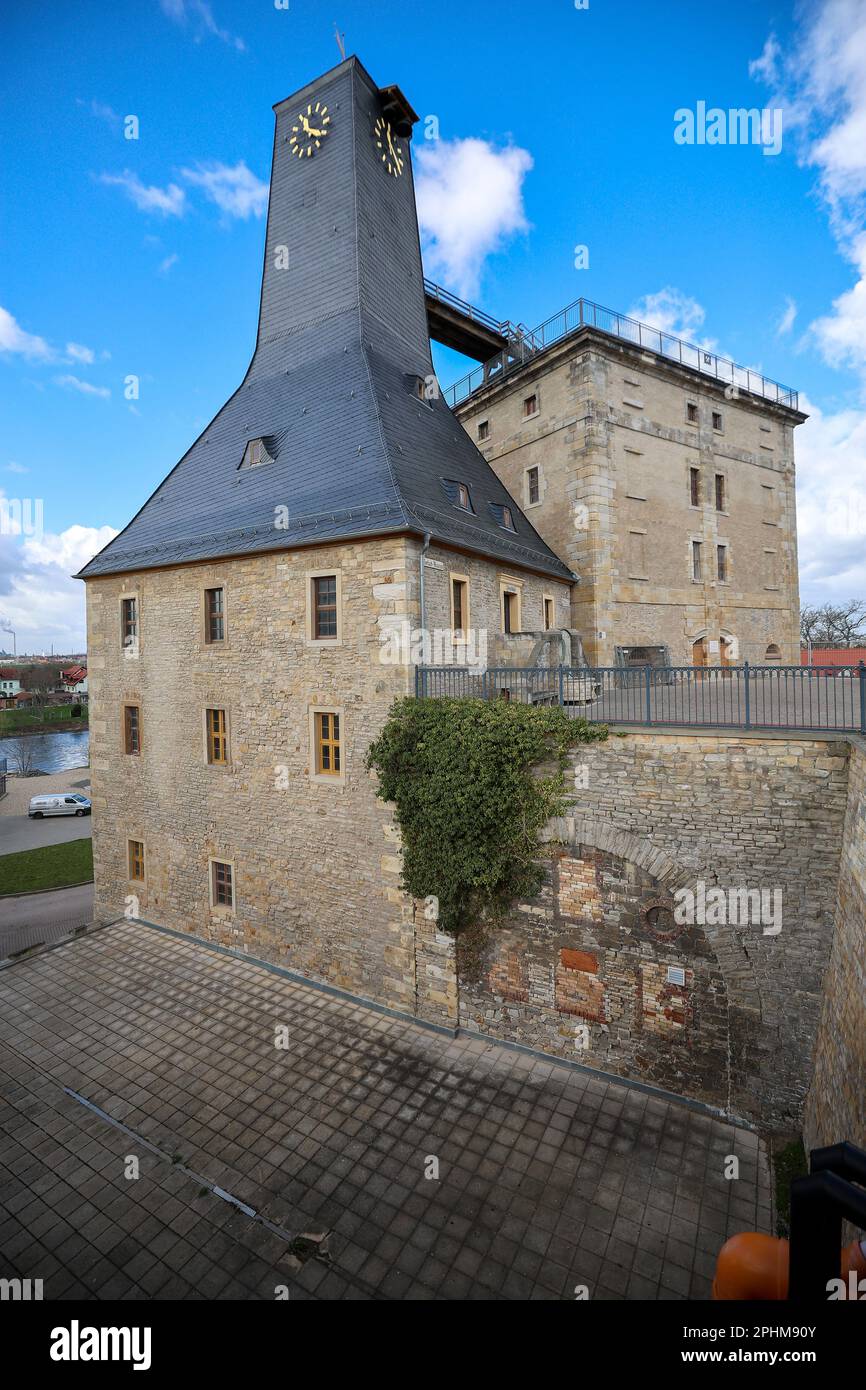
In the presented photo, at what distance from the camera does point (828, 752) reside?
8289 millimetres

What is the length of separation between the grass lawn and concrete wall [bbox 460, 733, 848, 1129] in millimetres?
18569

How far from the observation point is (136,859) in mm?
16266

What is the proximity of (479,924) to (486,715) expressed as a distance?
3.81 metres

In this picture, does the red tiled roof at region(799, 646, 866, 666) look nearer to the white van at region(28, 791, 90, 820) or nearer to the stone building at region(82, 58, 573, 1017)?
the stone building at region(82, 58, 573, 1017)

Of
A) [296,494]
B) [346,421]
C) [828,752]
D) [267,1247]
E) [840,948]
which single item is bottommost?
[267,1247]

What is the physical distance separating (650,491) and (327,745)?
1408 cm

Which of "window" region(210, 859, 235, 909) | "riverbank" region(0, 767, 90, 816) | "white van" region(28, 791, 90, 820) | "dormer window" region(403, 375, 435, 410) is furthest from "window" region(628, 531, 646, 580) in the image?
"riverbank" region(0, 767, 90, 816)

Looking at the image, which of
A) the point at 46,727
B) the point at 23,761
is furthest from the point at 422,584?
the point at 46,727

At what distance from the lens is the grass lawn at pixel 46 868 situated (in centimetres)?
2174

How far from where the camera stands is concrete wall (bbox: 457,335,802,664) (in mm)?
18797

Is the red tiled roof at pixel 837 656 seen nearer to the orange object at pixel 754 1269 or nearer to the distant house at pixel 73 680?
the orange object at pixel 754 1269

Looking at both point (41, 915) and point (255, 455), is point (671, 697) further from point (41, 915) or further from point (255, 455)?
point (41, 915)
